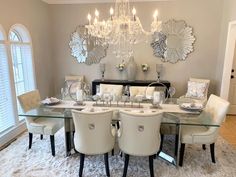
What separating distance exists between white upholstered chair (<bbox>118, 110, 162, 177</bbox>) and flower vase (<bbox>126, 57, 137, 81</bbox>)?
281cm

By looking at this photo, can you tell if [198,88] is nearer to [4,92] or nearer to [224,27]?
[224,27]

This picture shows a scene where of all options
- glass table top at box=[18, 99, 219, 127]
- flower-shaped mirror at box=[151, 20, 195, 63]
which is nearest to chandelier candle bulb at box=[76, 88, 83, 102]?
glass table top at box=[18, 99, 219, 127]

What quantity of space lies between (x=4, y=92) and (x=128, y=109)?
7.84 ft

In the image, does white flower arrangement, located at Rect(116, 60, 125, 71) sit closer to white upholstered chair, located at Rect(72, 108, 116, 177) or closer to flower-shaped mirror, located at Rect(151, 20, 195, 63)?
flower-shaped mirror, located at Rect(151, 20, 195, 63)

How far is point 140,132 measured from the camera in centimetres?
237

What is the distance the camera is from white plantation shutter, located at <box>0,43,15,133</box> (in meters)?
3.60

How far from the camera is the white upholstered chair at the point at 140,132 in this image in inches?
90.5

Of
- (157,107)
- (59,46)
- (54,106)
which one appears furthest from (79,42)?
(157,107)

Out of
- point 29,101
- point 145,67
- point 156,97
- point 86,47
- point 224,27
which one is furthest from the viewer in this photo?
point 86,47

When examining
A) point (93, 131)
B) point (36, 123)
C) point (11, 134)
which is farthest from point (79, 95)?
point (11, 134)

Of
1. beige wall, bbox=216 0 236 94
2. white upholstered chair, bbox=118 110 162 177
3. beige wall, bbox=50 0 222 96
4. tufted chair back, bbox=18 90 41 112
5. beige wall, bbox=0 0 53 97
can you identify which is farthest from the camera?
beige wall, bbox=50 0 222 96

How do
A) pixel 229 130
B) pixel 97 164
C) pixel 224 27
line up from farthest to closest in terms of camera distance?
pixel 224 27
pixel 229 130
pixel 97 164

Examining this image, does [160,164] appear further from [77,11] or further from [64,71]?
[77,11]

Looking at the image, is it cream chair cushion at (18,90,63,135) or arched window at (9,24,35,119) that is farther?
arched window at (9,24,35,119)
